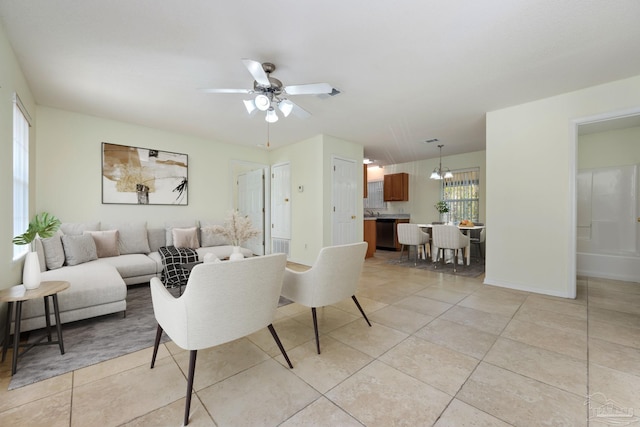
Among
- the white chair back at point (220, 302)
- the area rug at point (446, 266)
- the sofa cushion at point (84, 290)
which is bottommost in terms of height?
the area rug at point (446, 266)

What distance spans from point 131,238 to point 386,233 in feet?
19.1

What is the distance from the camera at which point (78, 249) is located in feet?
10.7

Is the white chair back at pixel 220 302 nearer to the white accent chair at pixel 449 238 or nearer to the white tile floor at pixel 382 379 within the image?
the white tile floor at pixel 382 379

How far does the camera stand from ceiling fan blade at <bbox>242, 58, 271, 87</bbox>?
198cm

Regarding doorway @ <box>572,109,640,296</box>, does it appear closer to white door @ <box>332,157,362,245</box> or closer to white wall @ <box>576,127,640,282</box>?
white wall @ <box>576,127,640,282</box>

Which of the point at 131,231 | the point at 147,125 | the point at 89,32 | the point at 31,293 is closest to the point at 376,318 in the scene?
the point at 31,293

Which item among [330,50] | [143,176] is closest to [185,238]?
[143,176]

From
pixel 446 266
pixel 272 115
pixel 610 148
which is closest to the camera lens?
pixel 272 115

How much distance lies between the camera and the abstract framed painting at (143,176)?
162 inches

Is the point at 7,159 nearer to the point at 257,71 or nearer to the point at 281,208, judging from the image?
the point at 257,71

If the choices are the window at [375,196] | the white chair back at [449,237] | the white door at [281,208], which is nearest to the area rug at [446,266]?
the white chair back at [449,237]

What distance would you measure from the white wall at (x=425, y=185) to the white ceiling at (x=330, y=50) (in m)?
3.07

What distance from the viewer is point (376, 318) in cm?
265

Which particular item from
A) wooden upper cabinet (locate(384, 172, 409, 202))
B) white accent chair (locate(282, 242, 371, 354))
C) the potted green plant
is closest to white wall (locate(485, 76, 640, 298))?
white accent chair (locate(282, 242, 371, 354))
